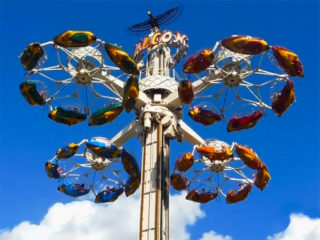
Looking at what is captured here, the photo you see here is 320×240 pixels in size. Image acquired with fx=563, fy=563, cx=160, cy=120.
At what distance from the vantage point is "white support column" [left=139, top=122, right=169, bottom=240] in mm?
23266

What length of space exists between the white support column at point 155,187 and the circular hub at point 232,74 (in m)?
3.74

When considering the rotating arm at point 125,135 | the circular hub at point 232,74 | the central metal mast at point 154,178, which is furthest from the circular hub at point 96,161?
the circular hub at point 232,74

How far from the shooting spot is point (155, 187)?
24.3 meters

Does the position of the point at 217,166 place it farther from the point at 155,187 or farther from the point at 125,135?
the point at 155,187

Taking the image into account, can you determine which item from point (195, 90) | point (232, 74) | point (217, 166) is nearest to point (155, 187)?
point (195, 90)

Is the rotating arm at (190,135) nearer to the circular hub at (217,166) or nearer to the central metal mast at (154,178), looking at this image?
the circular hub at (217,166)

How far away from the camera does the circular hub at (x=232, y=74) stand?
82.6 ft

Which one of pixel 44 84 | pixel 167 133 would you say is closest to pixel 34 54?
pixel 44 84

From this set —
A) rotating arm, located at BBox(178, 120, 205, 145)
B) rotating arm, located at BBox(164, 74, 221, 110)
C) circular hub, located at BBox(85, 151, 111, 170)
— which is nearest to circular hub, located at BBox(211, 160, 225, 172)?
rotating arm, located at BBox(178, 120, 205, 145)

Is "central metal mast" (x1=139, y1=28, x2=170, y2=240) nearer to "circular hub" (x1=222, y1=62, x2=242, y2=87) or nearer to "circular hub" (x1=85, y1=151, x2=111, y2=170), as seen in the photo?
"circular hub" (x1=222, y1=62, x2=242, y2=87)

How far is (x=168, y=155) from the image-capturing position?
26.3 meters

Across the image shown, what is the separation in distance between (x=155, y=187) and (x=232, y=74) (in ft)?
20.0

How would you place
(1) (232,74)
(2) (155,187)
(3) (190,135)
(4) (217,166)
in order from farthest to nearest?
(4) (217,166), (3) (190,135), (1) (232,74), (2) (155,187)

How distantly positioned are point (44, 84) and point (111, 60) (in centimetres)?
375
